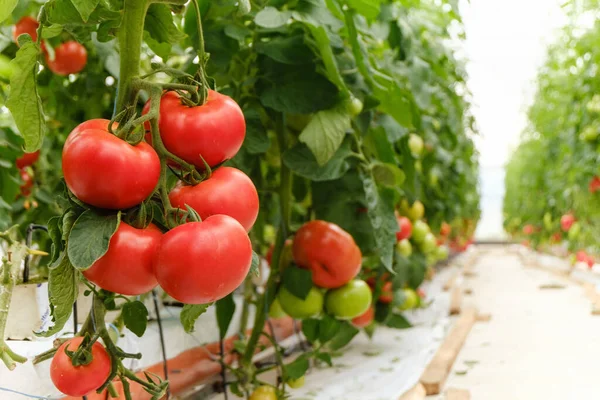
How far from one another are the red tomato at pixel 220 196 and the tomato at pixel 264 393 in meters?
0.50

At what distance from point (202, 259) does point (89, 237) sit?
77 millimetres

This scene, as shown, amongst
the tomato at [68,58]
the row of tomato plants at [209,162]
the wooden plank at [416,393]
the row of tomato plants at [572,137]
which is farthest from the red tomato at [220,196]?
the row of tomato plants at [572,137]

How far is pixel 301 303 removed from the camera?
892 millimetres

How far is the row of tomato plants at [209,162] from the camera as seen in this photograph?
384mm

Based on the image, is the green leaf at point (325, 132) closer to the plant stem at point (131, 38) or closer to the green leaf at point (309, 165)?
the green leaf at point (309, 165)

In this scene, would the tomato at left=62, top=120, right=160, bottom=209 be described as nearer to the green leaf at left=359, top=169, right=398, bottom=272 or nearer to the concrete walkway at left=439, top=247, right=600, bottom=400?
the green leaf at left=359, top=169, right=398, bottom=272

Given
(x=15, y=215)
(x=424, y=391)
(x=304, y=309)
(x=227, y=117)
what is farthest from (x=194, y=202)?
(x=424, y=391)

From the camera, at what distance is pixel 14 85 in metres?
0.43

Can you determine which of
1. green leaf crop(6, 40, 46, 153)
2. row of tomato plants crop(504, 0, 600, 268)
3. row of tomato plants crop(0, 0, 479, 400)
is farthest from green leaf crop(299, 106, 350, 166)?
row of tomato plants crop(504, 0, 600, 268)

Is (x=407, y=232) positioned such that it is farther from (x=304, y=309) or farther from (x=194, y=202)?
(x=194, y=202)

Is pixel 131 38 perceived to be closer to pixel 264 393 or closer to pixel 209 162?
pixel 209 162

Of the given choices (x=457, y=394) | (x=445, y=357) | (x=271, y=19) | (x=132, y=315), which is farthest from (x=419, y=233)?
(x=132, y=315)

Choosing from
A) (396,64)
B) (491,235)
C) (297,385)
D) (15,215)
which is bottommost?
(491,235)

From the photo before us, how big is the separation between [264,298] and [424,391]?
1.37 ft
